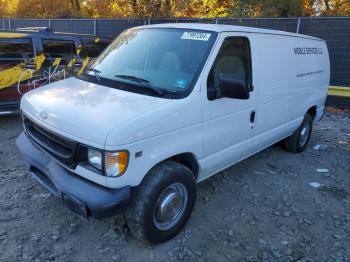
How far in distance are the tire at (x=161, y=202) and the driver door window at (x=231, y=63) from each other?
Result: 86 centimetres

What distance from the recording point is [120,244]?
340 cm

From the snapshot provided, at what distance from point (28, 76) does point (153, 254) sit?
16.6 ft

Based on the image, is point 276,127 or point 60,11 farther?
point 60,11

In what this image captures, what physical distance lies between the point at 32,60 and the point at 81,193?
4.93 meters

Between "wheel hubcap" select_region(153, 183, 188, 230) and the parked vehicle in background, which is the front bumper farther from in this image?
the parked vehicle in background

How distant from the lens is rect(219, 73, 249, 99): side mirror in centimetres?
335

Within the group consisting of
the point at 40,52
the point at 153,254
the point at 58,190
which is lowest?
the point at 153,254

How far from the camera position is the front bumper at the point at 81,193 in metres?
2.82

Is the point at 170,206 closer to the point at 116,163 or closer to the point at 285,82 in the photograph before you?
the point at 116,163

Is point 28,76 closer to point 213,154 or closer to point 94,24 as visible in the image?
point 213,154

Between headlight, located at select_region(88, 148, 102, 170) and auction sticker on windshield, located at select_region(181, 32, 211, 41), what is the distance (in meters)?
1.64

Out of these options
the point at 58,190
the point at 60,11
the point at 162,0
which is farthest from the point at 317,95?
the point at 60,11

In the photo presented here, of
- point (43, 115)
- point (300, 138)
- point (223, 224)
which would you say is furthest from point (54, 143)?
point (300, 138)

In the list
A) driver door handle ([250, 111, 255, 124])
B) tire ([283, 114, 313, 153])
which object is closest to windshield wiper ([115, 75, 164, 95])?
driver door handle ([250, 111, 255, 124])
